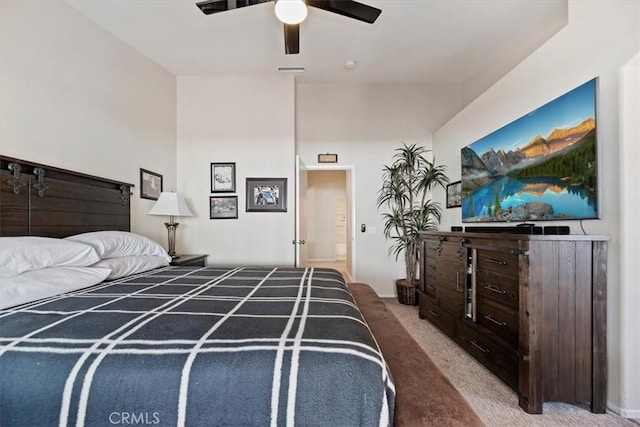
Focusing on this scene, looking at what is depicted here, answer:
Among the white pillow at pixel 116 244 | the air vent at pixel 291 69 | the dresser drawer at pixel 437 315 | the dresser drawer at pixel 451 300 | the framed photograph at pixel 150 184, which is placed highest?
the air vent at pixel 291 69

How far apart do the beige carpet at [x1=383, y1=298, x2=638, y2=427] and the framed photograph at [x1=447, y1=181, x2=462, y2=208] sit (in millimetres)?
1691

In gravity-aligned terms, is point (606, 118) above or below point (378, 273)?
above

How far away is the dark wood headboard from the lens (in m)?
1.78

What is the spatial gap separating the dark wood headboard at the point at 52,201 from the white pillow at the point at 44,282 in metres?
0.66

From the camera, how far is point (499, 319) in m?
1.87

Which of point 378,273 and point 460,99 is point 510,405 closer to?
point 378,273

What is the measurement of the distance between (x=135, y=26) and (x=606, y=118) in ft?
12.7

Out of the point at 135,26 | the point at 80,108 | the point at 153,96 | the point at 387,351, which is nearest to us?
the point at 387,351

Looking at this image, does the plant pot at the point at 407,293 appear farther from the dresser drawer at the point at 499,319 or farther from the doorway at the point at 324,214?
the doorway at the point at 324,214

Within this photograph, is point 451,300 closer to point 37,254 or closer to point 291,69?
point 37,254

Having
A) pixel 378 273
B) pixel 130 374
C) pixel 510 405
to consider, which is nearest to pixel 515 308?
pixel 510 405

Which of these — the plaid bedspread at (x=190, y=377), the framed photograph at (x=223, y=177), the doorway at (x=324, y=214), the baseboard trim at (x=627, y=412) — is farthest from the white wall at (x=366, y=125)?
the doorway at (x=324, y=214)

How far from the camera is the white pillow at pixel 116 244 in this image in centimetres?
196

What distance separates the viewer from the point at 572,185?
1.86 metres
